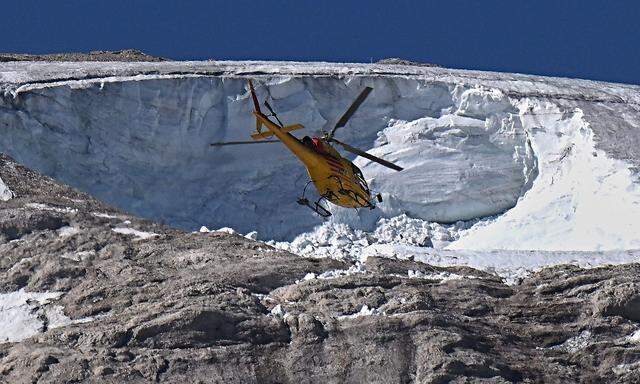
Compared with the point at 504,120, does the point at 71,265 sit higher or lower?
lower

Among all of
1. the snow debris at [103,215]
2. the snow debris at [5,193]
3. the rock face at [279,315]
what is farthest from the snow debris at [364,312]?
the snow debris at [5,193]

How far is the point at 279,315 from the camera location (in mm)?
26344

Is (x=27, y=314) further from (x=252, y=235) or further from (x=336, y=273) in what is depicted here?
(x=252, y=235)

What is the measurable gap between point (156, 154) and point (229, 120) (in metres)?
2.74

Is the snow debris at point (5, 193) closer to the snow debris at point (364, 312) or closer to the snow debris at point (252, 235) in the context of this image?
the snow debris at point (252, 235)

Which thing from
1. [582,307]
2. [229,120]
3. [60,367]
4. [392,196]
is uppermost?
[229,120]

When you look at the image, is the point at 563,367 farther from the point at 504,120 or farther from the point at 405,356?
the point at 504,120

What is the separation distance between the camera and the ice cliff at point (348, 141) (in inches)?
1459

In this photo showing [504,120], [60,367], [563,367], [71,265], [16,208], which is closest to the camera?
[60,367]

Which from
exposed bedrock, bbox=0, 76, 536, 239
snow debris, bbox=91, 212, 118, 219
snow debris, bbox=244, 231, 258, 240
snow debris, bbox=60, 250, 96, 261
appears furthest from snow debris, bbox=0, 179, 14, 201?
snow debris, bbox=244, 231, 258, 240

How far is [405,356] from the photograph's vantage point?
25422 millimetres

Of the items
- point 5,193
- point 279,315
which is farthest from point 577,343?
point 5,193

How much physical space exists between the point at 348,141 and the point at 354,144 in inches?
8.3

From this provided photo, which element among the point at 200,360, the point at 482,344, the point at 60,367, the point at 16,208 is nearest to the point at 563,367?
the point at 482,344
